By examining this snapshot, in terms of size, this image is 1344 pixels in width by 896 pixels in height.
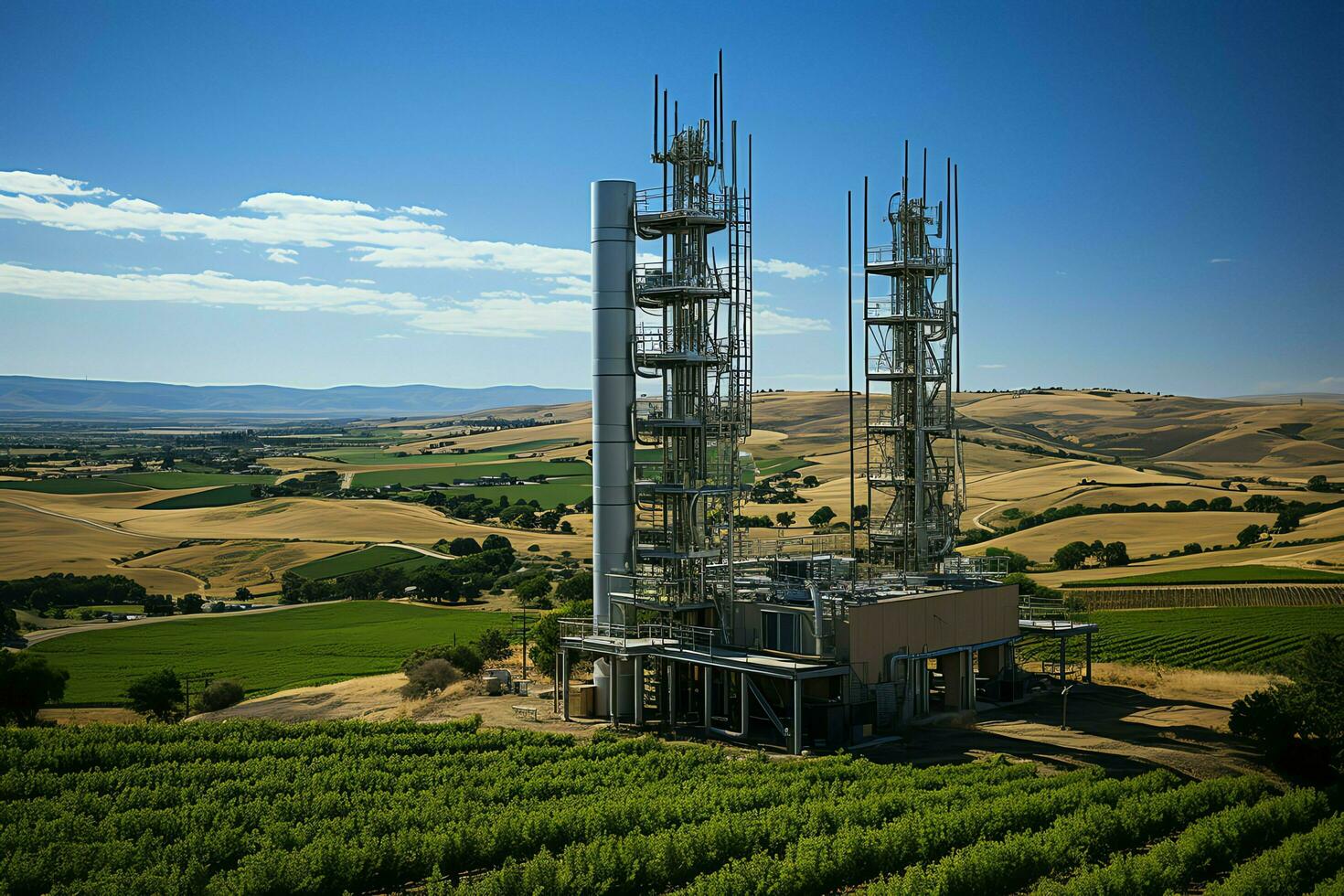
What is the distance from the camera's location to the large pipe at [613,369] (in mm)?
38469

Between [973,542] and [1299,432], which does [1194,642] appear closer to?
[973,542]

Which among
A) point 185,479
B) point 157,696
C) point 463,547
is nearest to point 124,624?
point 157,696

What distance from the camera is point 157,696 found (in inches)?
1961

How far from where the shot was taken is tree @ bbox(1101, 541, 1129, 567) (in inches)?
3533

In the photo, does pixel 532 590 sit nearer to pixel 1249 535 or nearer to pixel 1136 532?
pixel 1136 532

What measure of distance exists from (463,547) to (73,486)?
3213 inches

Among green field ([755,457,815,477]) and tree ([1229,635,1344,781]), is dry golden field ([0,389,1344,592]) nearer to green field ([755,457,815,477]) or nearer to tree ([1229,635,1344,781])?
green field ([755,457,815,477])

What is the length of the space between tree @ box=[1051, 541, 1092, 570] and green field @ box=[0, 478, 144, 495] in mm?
129615

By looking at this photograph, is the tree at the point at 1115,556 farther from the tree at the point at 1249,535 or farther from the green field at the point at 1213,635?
the green field at the point at 1213,635

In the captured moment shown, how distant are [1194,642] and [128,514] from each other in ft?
419

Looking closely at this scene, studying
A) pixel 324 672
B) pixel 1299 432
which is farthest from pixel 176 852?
pixel 1299 432

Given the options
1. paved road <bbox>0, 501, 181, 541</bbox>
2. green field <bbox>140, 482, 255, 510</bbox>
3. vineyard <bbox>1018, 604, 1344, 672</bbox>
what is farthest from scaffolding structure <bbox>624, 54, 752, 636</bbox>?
green field <bbox>140, 482, 255, 510</bbox>

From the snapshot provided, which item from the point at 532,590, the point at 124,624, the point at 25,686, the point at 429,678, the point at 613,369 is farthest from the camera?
the point at 124,624

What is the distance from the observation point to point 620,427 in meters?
38.7
